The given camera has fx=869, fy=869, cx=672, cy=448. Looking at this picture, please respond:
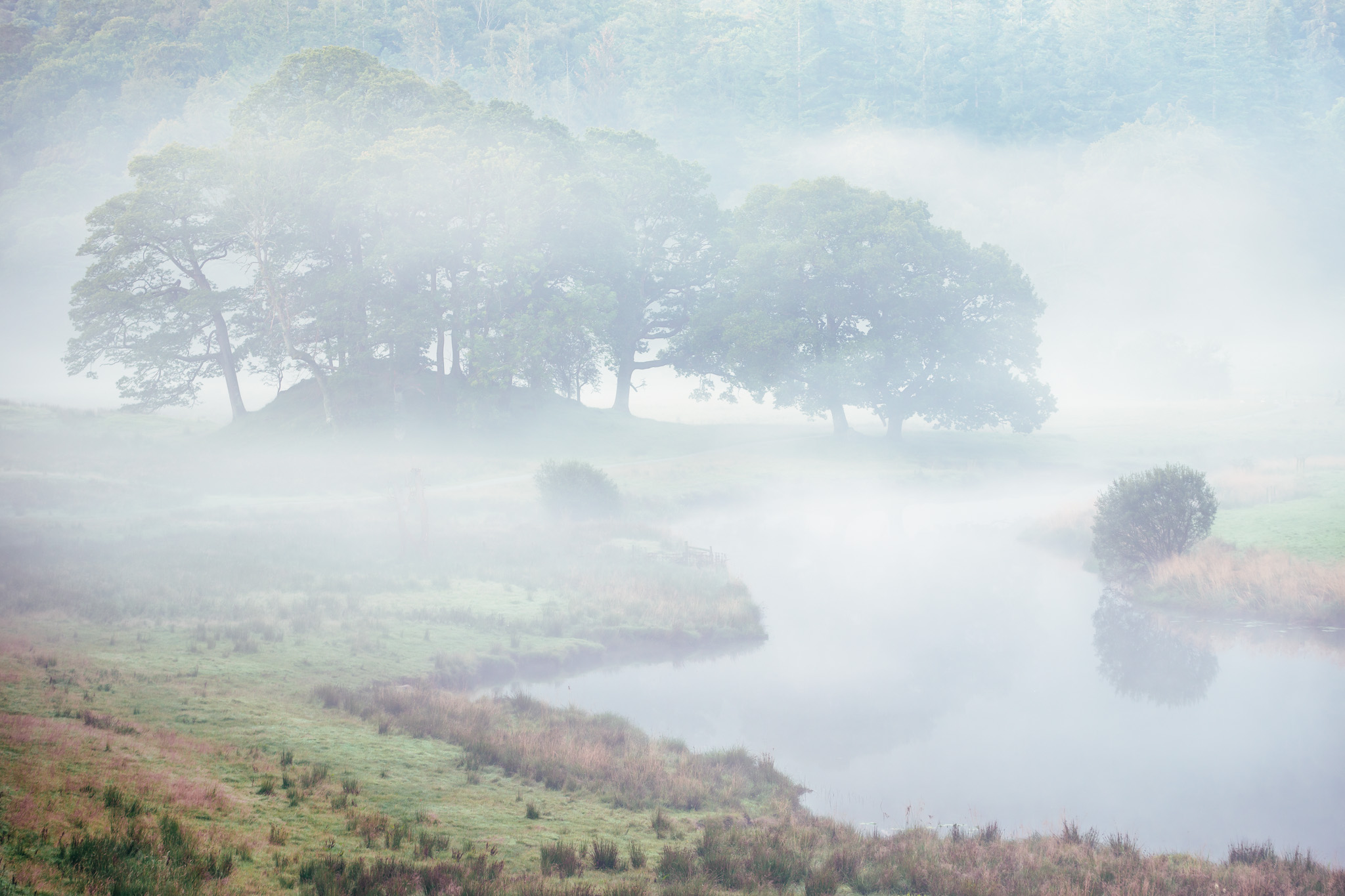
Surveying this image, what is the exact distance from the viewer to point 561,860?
385 inches

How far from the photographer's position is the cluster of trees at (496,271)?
53.4m

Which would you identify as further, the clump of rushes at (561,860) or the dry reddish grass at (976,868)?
the dry reddish grass at (976,868)

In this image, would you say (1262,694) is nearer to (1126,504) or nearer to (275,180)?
(1126,504)

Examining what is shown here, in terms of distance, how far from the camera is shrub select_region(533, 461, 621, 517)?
39969 mm

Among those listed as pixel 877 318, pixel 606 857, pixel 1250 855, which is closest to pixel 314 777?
pixel 606 857

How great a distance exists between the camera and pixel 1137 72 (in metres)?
170

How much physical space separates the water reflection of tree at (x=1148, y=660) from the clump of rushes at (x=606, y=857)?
51.6 feet

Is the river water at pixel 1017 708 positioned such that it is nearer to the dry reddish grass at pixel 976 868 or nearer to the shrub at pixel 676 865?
the dry reddish grass at pixel 976 868

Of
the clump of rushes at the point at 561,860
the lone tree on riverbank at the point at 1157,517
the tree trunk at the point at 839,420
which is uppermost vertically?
the tree trunk at the point at 839,420

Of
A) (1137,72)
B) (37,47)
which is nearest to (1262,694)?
(37,47)

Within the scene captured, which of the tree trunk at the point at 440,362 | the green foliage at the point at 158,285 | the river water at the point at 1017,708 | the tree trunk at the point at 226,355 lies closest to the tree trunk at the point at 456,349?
the tree trunk at the point at 440,362

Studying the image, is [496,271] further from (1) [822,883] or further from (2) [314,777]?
(1) [822,883]

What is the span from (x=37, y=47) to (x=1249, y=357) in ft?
641

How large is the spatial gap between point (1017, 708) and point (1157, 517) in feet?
44.7
